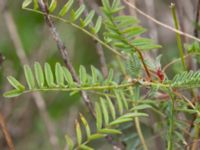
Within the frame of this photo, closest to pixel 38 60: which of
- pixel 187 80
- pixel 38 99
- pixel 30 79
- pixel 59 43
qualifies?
pixel 38 99

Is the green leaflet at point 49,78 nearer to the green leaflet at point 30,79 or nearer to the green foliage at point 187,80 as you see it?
the green leaflet at point 30,79

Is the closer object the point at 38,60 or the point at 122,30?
the point at 122,30

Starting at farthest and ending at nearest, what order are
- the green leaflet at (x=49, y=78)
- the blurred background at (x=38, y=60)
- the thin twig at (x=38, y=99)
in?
the blurred background at (x=38, y=60), the thin twig at (x=38, y=99), the green leaflet at (x=49, y=78)

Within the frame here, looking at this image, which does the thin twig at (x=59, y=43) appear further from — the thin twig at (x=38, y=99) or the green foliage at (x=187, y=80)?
the thin twig at (x=38, y=99)

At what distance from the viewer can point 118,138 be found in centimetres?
86

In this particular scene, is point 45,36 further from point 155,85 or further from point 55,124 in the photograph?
point 155,85

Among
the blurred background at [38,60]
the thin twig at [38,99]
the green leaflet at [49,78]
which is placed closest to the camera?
the green leaflet at [49,78]

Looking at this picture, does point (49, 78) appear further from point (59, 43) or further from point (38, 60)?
point (38, 60)

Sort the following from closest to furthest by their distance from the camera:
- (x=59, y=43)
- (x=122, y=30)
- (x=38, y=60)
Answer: (x=122, y=30), (x=59, y=43), (x=38, y=60)

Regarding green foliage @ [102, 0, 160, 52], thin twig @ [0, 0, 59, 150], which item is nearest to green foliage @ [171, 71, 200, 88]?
green foliage @ [102, 0, 160, 52]

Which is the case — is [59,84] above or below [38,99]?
above

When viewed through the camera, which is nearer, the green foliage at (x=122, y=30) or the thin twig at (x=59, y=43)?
the green foliage at (x=122, y=30)

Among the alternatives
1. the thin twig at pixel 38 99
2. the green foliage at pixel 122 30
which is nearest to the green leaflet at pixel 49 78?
the green foliage at pixel 122 30

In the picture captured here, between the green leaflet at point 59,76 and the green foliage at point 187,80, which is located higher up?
the green leaflet at point 59,76
